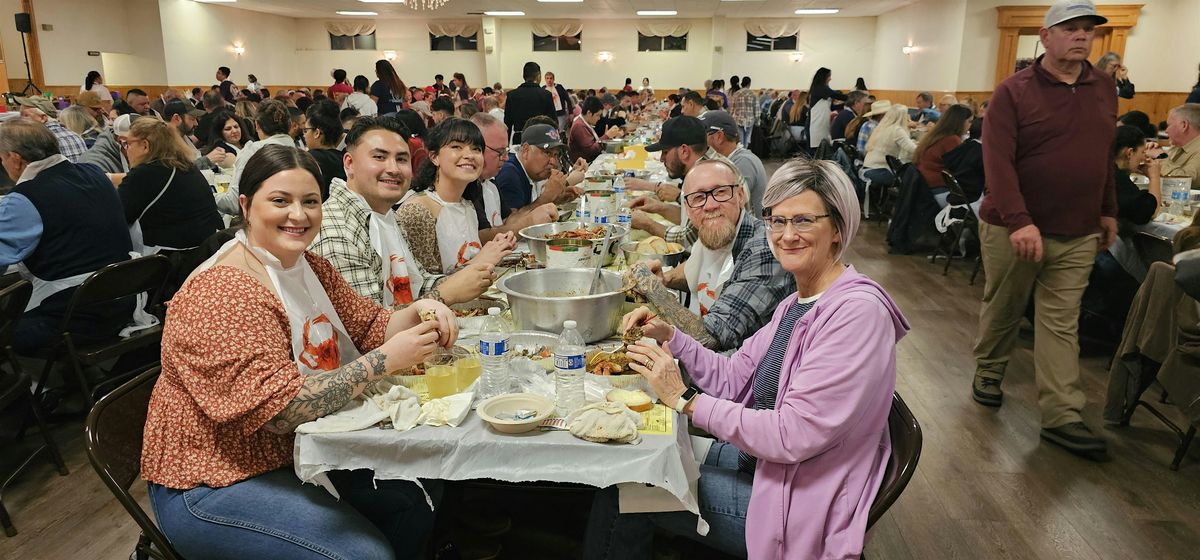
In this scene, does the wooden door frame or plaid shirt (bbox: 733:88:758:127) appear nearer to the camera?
plaid shirt (bbox: 733:88:758:127)

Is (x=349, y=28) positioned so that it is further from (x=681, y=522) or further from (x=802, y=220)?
(x=681, y=522)

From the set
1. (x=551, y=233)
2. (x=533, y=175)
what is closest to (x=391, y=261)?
(x=551, y=233)

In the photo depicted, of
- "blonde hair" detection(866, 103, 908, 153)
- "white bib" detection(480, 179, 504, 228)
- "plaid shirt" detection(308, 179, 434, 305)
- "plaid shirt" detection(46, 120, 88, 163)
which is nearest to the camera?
"plaid shirt" detection(308, 179, 434, 305)

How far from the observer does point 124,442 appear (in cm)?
165

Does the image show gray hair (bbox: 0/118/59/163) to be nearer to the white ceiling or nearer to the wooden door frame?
the wooden door frame

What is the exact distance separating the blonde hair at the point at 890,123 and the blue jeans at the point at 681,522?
22.0 ft

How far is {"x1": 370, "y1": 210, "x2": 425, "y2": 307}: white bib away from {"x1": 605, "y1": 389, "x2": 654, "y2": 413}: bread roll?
3.98 ft

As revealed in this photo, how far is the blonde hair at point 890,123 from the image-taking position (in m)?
7.51

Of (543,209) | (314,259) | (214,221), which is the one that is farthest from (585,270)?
(214,221)

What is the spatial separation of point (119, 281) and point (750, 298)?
2470mm

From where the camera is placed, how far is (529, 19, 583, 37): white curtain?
23.2m

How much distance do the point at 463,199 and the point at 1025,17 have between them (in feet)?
46.0

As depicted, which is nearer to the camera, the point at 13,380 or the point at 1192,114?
the point at 13,380

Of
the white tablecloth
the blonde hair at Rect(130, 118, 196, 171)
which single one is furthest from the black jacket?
the white tablecloth
